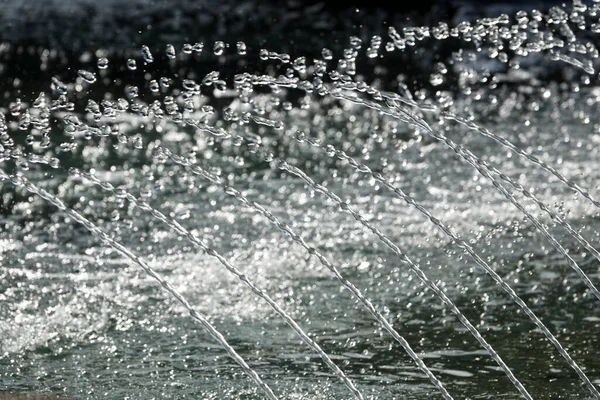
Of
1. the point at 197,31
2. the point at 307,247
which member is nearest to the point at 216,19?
the point at 197,31

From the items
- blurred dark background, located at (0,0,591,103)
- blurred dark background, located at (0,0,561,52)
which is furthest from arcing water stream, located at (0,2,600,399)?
blurred dark background, located at (0,0,561,52)

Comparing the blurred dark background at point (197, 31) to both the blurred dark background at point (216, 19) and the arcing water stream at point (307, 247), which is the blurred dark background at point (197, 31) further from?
the arcing water stream at point (307, 247)

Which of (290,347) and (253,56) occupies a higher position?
(290,347)

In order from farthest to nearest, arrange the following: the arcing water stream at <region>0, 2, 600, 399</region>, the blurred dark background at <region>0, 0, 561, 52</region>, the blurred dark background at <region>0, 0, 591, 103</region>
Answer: the blurred dark background at <region>0, 0, 561, 52</region>, the blurred dark background at <region>0, 0, 591, 103</region>, the arcing water stream at <region>0, 2, 600, 399</region>

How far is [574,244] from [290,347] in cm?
220

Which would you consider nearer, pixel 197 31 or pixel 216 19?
pixel 197 31

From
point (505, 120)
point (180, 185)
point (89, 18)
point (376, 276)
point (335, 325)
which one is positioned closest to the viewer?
point (335, 325)

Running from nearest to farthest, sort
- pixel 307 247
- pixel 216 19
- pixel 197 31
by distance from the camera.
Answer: pixel 307 247
pixel 197 31
pixel 216 19

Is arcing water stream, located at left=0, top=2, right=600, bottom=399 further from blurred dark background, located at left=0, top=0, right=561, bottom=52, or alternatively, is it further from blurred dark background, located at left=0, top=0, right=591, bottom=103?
blurred dark background, located at left=0, top=0, right=561, bottom=52

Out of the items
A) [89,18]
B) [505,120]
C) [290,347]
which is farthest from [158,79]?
[290,347]

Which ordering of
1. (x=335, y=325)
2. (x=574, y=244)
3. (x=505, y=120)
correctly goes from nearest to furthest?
(x=335, y=325)
(x=574, y=244)
(x=505, y=120)

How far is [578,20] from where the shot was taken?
13.9 metres

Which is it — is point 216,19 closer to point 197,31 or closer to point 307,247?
point 197,31

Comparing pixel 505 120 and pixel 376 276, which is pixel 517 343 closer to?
pixel 376 276
